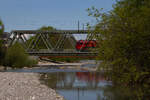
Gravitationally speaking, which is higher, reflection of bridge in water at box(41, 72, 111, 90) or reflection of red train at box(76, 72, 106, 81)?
reflection of bridge in water at box(41, 72, 111, 90)

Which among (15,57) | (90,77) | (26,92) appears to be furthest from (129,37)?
(15,57)

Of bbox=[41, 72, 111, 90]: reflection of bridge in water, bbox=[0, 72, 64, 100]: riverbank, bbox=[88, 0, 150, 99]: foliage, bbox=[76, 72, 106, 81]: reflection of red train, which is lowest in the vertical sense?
bbox=[76, 72, 106, 81]: reflection of red train

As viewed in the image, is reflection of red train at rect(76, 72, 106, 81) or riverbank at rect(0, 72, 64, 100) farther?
reflection of red train at rect(76, 72, 106, 81)

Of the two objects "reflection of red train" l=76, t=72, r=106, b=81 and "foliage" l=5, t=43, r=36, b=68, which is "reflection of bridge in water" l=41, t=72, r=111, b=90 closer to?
"reflection of red train" l=76, t=72, r=106, b=81

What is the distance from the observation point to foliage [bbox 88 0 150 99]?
12.5m

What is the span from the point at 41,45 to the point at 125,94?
6048cm

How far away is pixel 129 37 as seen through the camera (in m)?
12.6

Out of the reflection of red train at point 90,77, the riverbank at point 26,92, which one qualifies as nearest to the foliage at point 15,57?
the reflection of red train at point 90,77

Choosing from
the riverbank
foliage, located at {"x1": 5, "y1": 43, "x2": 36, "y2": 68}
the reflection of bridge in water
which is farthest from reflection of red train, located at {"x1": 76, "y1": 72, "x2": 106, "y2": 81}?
foliage, located at {"x1": 5, "y1": 43, "x2": 36, "y2": 68}

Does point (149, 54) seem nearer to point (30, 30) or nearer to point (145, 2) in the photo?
point (145, 2)

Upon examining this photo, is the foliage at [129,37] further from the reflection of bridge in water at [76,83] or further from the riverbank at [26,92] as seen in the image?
the reflection of bridge in water at [76,83]

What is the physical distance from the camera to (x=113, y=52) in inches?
564

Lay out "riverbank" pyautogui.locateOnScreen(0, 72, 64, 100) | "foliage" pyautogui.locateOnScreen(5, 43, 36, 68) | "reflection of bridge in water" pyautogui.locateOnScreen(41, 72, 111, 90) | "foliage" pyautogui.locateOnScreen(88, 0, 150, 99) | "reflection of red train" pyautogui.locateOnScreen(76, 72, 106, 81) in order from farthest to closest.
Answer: "foliage" pyautogui.locateOnScreen(5, 43, 36, 68)
"reflection of red train" pyautogui.locateOnScreen(76, 72, 106, 81)
"reflection of bridge in water" pyautogui.locateOnScreen(41, 72, 111, 90)
"riverbank" pyautogui.locateOnScreen(0, 72, 64, 100)
"foliage" pyautogui.locateOnScreen(88, 0, 150, 99)

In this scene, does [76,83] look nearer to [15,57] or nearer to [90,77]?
[90,77]
